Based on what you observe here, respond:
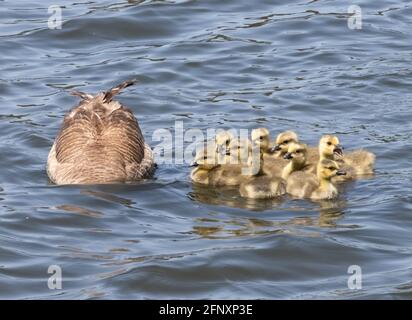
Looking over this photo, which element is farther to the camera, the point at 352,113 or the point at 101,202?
the point at 352,113

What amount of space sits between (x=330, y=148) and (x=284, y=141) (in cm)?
54

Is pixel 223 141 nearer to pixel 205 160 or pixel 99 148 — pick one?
pixel 205 160

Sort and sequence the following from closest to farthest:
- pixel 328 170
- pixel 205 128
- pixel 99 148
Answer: pixel 328 170 < pixel 99 148 < pixel 205 128

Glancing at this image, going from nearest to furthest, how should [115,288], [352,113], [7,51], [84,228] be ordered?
[115,288], [84,228], [352,113], [7,51]

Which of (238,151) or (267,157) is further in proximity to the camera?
(267,157)

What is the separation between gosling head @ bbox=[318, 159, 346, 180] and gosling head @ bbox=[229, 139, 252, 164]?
87 cm

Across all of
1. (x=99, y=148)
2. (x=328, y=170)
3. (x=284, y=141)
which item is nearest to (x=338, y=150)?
(x=328, y=170)

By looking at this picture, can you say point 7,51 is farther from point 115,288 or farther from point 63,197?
point 115,288

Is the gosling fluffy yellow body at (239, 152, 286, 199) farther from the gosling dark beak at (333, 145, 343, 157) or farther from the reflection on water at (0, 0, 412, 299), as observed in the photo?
the gosling dark beak at (333, 145, 343, 157)

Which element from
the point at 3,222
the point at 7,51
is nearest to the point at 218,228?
the point at 3,222

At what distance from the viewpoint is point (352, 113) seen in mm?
13883

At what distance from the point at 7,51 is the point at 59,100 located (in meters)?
2.00

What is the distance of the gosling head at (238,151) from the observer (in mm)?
11945

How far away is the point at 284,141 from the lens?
11.9m
